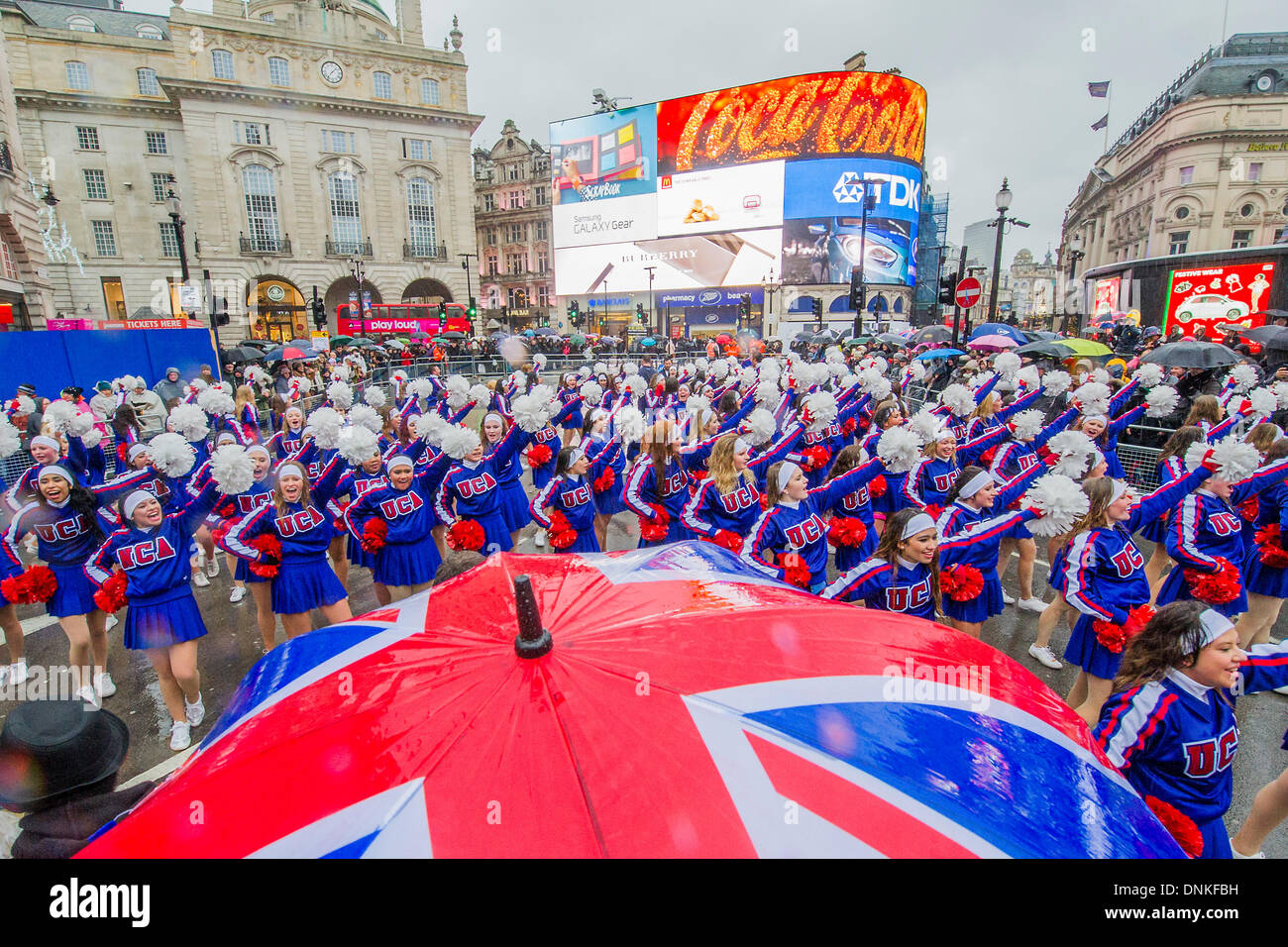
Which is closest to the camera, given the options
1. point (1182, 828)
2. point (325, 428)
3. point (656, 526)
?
point (1182, 828)

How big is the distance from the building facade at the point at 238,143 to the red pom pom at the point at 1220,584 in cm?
4918

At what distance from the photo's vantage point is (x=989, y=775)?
4.98 feet

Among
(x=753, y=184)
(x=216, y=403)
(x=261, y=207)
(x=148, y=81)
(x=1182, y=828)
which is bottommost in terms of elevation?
(x=1182, y=828)

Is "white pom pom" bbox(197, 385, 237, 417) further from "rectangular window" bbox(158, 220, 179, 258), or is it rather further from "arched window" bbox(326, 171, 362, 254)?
"rectangular window" bbox(158, 220, 179, 258)

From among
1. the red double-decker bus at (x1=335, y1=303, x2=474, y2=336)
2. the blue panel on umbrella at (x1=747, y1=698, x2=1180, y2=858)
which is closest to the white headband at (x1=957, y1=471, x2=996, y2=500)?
the blue panel on umbrella at (x1=747, y1=698, x2=1180, y2=858)

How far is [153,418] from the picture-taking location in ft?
39.1

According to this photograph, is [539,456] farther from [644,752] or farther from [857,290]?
[857,290]

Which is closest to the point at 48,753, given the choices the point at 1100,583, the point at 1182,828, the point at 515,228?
the point at 1182,828

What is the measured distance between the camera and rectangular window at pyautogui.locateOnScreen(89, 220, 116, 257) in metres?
42.5

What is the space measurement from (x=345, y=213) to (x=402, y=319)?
34.7ft

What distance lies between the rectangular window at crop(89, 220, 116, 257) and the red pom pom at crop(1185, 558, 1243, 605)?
59.1m
